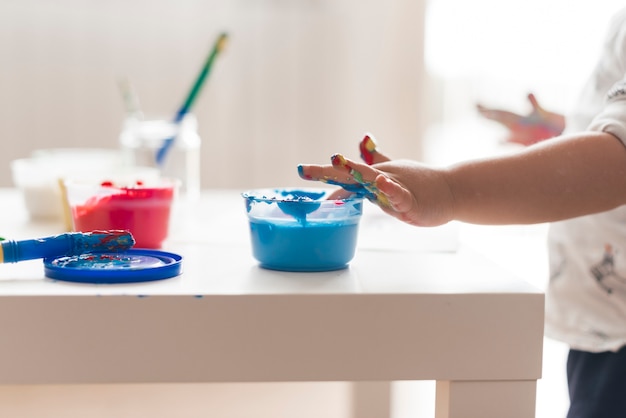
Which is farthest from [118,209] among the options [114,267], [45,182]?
[45,182]

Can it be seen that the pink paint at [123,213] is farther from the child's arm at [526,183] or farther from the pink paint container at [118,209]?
the child's arm at [526,183]

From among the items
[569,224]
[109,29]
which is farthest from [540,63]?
[109,29]

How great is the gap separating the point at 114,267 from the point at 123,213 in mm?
124

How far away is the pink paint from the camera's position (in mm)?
620

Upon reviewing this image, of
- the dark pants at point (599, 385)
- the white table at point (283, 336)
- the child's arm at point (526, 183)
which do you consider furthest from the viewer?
the dark pants at point (599, 385)

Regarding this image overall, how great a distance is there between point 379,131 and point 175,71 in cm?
44

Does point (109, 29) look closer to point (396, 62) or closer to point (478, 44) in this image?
point (396, 62)

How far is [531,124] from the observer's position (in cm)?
81

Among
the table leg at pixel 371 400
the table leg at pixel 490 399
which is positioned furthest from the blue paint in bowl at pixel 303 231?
the table leg at pixel 371 400

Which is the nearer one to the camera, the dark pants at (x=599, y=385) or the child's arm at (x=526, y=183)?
the child's arm at (x=526, y=183)

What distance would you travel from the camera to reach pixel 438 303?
0.47 metres

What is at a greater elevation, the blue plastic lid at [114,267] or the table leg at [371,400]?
the blue plastic lid at [114,267]

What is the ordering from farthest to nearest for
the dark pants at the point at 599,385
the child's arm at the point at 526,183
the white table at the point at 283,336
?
the dark pants at the point at 599,385, the child's arm at the point at 526,183, the white table at the point at 283,336

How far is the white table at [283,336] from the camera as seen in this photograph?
1.51 feet
